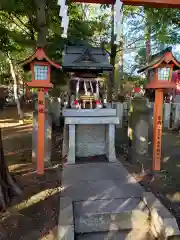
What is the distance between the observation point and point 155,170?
23.0 feet

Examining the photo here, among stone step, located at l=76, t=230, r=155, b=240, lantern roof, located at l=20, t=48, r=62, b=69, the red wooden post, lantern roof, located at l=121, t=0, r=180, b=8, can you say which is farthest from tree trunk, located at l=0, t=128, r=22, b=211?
lantern roof, located at l=121, t=0, r=180, b=8

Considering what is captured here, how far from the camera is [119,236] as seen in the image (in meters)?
4.38

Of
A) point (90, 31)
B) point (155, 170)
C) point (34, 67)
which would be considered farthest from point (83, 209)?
point (90, 31)

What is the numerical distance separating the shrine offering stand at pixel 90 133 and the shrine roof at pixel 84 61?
4.48 feet

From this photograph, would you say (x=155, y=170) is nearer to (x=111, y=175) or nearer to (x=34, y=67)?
(x=111, y=175)

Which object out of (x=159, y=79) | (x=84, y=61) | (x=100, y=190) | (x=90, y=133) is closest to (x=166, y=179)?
(x=100, y=190)

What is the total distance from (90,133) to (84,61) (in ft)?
8.17

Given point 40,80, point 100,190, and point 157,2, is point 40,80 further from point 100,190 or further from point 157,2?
point 157,2

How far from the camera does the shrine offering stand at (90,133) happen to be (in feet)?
26.0

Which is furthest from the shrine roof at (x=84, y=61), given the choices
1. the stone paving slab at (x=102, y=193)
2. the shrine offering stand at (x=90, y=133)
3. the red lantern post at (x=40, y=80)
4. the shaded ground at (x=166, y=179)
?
the shaded ground at (x=166, y=179)

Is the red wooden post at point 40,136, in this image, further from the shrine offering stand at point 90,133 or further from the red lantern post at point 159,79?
the red lantern post at point 159,79

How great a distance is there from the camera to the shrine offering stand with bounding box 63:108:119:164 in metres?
7.93

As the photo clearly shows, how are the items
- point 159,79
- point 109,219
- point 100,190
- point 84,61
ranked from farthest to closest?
point 84,61, point 159,79, point 100,190, point 109,219

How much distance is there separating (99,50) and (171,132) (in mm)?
8189
